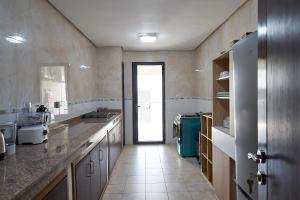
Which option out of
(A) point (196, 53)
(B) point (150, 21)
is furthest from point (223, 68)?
(A) point (196, 53)

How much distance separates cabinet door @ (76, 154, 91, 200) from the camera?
6.36ft

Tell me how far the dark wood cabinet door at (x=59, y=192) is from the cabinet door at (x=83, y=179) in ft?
0.97

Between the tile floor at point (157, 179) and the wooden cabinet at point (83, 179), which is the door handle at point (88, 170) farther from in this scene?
the tile floor at point (157, 179)

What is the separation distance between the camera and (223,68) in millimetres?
3111

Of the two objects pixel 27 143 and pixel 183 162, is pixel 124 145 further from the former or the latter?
pixel 27 143

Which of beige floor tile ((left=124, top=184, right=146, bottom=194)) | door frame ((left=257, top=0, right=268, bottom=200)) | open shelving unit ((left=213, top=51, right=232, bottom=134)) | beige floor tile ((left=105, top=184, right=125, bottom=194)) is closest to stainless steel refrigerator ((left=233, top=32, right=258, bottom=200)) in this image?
door frame ((left=257, top=0, right=268, bottom=200))

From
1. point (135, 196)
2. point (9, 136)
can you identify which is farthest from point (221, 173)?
point (9, 136)

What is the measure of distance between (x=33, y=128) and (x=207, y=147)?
2520 millimetres

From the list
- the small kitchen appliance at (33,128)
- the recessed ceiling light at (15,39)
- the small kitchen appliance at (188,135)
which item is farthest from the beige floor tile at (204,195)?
the recessed ceiling light at (15,39)

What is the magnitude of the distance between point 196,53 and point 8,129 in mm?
4863

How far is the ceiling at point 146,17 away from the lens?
2902 mm

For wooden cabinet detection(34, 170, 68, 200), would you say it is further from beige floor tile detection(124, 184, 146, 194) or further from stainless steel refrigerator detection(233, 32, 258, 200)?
beige floor tile detection(124, 184, 146, 194)

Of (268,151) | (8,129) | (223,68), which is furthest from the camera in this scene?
(223,68)

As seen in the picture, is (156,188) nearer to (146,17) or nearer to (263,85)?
(146,17)
